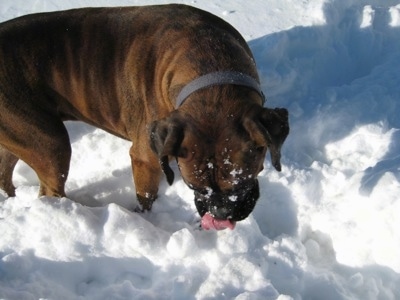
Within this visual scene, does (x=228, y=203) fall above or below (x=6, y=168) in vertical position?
above

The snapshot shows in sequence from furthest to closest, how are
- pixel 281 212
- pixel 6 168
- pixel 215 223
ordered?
pixel 6 168, pixel 281 212, pixel 215 223

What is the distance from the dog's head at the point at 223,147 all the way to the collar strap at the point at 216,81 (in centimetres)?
15

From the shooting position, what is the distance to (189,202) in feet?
11.4

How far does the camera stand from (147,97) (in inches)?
119

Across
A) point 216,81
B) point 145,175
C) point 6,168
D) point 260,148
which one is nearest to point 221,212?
point 260,148

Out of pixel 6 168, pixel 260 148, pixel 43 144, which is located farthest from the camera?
pixel 6 168

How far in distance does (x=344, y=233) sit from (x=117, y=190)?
1.71m

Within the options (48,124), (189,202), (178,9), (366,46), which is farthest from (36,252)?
(366,46)

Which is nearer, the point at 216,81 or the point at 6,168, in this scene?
the point at 216,81

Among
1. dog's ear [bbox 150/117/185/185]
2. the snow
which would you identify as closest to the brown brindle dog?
dog's ear [bbox 150/117/185/185]

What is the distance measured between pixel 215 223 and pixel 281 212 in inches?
30.3

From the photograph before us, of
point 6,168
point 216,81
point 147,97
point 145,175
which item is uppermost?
point 216,81

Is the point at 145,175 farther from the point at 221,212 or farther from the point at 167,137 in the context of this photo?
the point at 167,137

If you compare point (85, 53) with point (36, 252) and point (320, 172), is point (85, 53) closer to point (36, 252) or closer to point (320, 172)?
point (36, 252)
